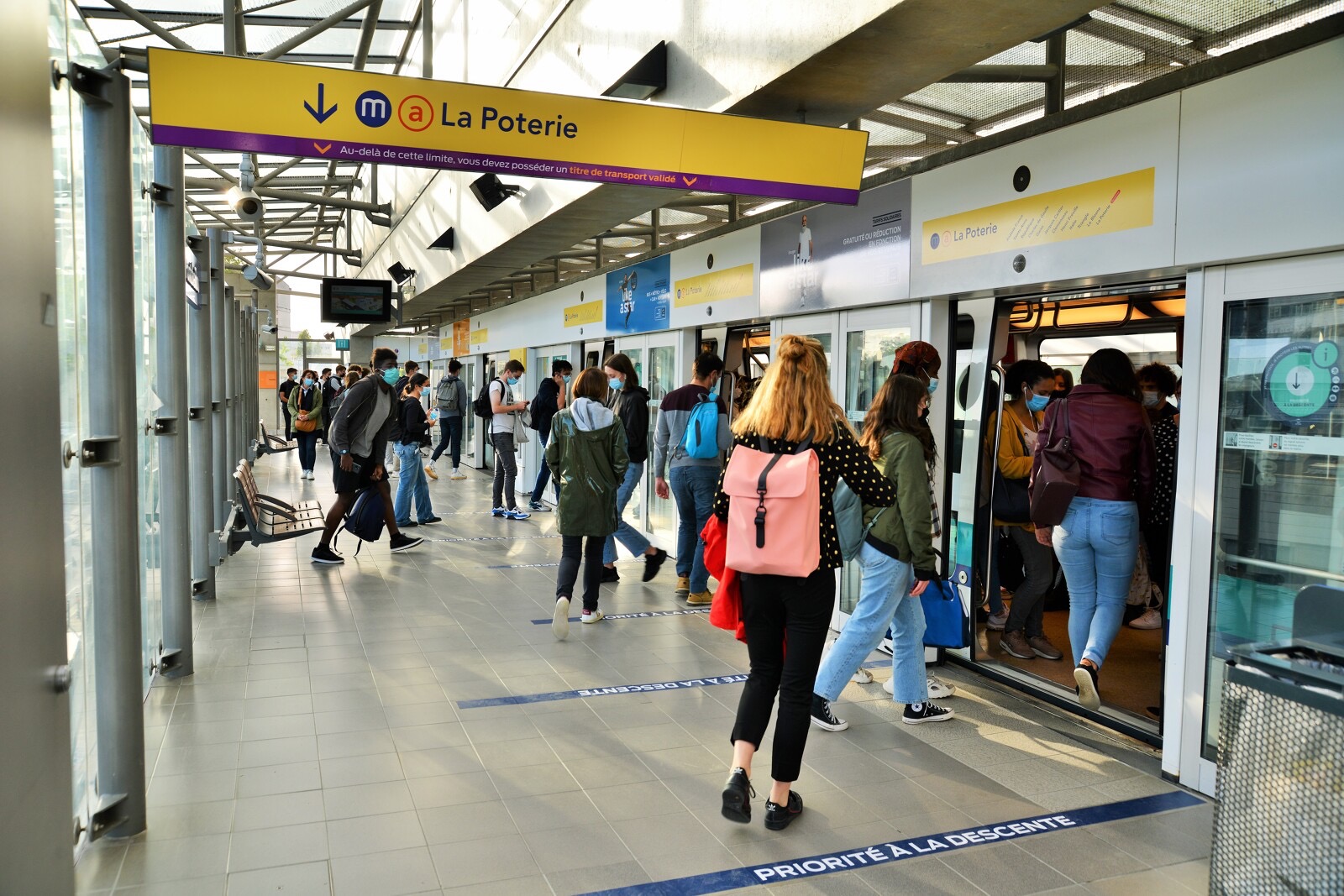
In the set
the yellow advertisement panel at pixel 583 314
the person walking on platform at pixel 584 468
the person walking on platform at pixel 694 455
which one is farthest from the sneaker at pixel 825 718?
the yellow advertisement panel at pixel 583 314

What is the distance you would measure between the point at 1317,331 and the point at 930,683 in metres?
2.57

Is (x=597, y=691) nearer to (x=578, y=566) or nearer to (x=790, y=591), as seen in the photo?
(x=578, y=566)

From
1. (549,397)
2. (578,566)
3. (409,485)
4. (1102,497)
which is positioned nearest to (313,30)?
(549,397)

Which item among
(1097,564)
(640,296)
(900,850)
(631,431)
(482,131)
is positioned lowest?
(900,850)

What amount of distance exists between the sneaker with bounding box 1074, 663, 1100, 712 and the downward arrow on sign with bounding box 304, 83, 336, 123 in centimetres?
416

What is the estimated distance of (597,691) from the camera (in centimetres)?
541

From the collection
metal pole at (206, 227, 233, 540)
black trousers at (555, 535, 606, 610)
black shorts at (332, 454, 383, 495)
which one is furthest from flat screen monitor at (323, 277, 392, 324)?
black trousers at (555, 535, 606, 610)

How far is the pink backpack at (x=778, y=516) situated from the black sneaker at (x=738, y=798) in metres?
0.81

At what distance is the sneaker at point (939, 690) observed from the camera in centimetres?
530

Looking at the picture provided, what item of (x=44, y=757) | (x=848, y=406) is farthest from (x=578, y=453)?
(x=44, y=757)

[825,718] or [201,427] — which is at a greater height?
[201,427]

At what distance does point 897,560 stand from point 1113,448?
49.1 inches

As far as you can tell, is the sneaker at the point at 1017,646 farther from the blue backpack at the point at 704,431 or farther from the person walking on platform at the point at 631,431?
the person walking on platform at the point at 631,431

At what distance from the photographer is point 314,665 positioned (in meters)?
5.80
